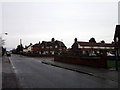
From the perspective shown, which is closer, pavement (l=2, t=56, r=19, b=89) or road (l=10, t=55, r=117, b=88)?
pavement (l=2, t=56, r=19, b=89)

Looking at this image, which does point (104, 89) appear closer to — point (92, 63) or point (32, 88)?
point (32, 88)

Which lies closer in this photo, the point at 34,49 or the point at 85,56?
the point at 85,56

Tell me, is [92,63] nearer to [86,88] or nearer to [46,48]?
[86,88]

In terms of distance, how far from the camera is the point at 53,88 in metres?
9.52

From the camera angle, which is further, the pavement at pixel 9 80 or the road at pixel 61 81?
the road at pixel 61 81

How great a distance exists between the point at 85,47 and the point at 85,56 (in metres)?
61.2

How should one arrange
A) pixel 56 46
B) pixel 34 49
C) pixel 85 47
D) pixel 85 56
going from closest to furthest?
pixel 85 56
pixel 85 47
pixel 56 46
pixel 34 49

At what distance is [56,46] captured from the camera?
337ft

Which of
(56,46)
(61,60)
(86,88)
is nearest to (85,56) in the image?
(61,60)

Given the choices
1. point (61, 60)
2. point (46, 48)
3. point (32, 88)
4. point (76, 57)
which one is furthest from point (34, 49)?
point (32, 88)

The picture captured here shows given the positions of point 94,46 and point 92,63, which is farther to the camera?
point 94,46

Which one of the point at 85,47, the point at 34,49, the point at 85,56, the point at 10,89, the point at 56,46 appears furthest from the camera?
the point at 34,49

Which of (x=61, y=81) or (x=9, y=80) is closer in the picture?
(x=61, y=81)

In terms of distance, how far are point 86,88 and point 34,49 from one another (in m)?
109
